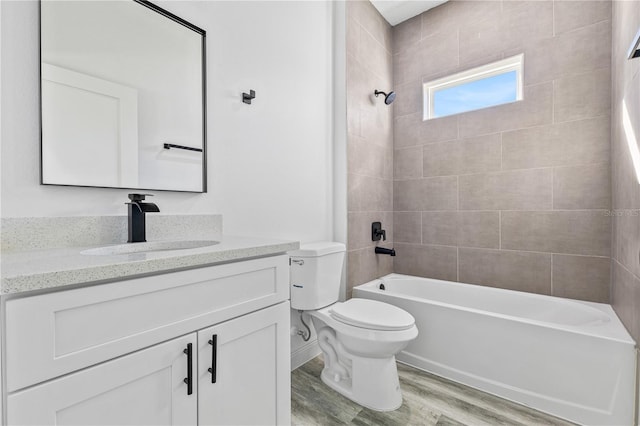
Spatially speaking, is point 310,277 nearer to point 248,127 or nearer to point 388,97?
point 248,127

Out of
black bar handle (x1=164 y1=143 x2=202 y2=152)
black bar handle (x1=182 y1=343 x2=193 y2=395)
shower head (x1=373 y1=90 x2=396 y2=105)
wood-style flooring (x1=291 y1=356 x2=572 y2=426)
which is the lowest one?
wood-style flooring (x1=291 y1=356 x2=572 y2=426)

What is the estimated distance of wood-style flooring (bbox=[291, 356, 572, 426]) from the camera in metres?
1.50

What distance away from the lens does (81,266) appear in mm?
679

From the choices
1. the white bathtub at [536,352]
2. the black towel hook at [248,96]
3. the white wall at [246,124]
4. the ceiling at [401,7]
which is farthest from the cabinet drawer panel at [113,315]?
the ceiling at [401,7]

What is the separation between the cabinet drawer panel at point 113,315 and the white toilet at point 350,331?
30.4 inches

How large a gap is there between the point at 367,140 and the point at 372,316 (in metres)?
1.48

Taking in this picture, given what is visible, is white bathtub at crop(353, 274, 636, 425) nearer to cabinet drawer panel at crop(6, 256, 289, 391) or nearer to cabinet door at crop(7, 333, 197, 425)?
cabinet drawer panel at crop(6, 256, 289, 391)

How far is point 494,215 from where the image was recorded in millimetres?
2381

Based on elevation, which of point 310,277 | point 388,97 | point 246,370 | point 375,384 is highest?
point 388,97

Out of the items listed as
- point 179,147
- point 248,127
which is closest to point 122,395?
point 179,147

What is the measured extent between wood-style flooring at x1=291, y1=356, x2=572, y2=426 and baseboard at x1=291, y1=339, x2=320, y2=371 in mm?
143

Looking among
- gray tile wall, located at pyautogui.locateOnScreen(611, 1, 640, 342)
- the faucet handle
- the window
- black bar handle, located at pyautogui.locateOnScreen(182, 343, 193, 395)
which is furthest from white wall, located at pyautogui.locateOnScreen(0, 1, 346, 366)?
gray tile wall, located at pyautogui.locateOnScreen(611, 1, 640, 342)

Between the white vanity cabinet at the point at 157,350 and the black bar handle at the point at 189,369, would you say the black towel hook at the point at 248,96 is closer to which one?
the white vanity cabinet at the point at 157,350

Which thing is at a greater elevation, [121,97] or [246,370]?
[121,97]
